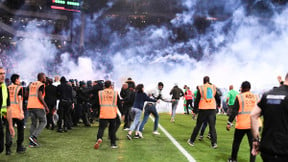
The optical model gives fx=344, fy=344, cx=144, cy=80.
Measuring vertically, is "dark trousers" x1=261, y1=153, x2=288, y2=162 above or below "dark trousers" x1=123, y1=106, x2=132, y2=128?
above

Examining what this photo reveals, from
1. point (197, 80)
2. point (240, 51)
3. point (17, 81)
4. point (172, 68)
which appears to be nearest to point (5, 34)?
point (172, 68)

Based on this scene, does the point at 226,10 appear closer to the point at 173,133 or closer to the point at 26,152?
the point at 173,133

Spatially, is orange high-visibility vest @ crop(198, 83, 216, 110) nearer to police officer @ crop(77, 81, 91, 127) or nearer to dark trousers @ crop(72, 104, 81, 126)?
police officer @ crop(77, 81, 91, 127)

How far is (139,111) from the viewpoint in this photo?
11000 mm

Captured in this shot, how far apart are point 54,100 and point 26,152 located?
4617 mm

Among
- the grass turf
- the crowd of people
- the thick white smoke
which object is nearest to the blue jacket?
the crowd of people

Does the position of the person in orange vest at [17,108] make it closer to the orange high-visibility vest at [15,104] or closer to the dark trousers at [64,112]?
the orange high-visibility vest at [15,104]

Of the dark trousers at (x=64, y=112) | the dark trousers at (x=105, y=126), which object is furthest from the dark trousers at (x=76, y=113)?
the dark trousers at (x=105, y=126)

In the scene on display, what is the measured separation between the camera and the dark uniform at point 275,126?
11.3 feet

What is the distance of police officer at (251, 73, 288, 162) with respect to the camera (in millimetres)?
3443

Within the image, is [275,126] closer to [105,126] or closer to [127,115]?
[105,126]

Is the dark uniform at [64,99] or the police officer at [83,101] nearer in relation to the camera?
the dark uniform at [64,99]

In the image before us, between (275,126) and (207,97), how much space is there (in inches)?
224

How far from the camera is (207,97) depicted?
363 inches
